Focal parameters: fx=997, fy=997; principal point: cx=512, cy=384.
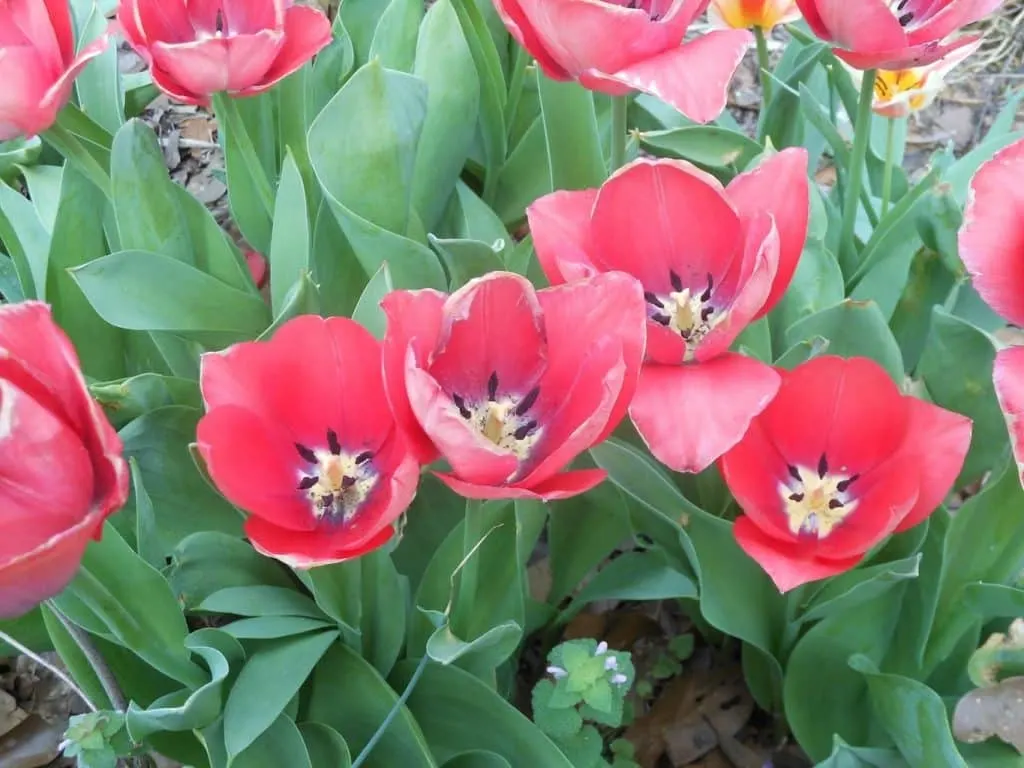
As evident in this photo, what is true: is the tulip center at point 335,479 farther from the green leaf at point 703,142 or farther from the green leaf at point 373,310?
the green leaf at point 703,142

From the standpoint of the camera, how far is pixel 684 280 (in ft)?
2.70

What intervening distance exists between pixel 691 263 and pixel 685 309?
0.13ft

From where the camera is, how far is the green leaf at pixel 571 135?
40.9 inches

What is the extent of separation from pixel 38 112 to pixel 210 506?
411 millimetres

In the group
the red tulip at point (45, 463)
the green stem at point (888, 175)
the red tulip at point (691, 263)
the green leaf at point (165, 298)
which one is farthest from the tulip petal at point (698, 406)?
the green stem at point (888, 175)

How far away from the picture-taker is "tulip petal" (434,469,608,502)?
22.2 inches

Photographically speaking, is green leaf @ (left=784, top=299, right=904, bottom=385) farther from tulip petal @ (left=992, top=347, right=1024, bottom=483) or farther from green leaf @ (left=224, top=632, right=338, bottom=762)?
green leaf @ (left=224, top=632, right=338, bottom=762)

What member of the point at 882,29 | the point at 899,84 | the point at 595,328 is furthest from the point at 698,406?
the point at 899,84

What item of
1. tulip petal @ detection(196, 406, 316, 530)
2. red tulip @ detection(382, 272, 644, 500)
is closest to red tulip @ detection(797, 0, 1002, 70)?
red tulip @ detection(382, 272, 644, 500)

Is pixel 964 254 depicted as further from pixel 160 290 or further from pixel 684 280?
pixel 160 290

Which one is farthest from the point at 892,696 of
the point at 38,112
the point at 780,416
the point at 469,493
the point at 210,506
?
the point at 38,112

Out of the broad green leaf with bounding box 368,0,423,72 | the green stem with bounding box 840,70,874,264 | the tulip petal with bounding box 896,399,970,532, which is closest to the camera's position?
the tulip petal with bounding box 896,399,970,532

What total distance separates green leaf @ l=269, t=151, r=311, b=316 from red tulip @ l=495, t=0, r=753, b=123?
1.02 ft

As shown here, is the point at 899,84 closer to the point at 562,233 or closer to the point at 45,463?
the point at 562,233
